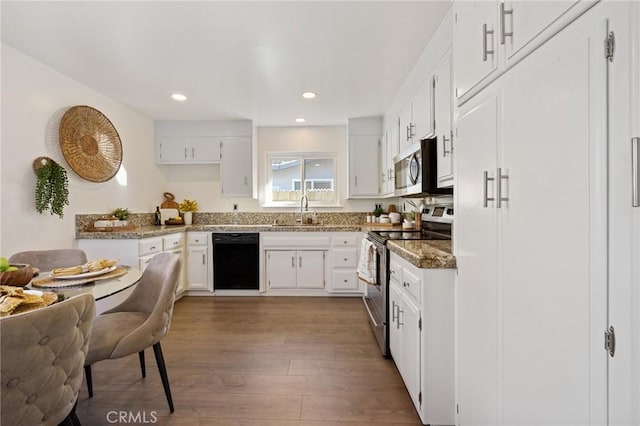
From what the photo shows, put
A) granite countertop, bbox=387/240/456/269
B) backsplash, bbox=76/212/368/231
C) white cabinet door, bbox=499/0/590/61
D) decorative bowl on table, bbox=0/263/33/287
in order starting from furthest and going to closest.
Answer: backsplash, bbox=76/212/368/231
granite countertop, bbox=387/240/456/269
decorative bowl on table, bbox=0/263/33/287
white cabinet door, bbox=499/0/590/61

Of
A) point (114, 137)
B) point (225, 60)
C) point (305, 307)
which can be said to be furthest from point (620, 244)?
point (114, 137)

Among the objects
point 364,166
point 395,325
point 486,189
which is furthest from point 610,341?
point 364,166

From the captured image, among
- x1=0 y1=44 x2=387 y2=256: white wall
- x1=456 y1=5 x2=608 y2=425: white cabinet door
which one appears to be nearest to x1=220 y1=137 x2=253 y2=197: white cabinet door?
x1=0 y1=44 x2=387 y2=256: white wall

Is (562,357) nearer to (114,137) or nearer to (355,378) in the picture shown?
(355,378)

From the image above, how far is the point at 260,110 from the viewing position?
12.4 feet

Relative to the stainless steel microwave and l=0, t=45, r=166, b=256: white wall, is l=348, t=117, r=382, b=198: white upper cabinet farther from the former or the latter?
l=0, t=45, r=166, b=256: white wall

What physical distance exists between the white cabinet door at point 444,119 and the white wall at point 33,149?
10.4 feet

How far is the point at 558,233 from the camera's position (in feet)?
2.55

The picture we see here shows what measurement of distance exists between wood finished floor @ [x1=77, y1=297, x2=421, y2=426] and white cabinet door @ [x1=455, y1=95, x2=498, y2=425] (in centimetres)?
58

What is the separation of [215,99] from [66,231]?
198 centimetres

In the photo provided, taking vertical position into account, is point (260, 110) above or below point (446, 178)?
above

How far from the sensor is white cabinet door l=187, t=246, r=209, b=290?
394 cm

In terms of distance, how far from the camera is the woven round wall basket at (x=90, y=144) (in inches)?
108

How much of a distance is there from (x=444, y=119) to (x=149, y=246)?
120 inches
